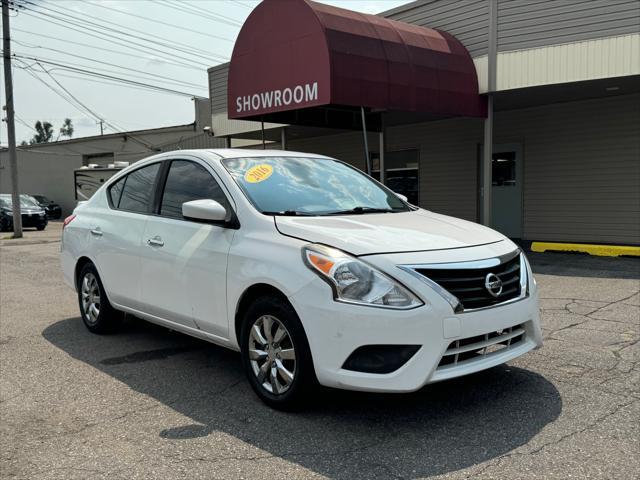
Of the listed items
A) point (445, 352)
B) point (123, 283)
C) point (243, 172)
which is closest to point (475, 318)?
point (445, 352)

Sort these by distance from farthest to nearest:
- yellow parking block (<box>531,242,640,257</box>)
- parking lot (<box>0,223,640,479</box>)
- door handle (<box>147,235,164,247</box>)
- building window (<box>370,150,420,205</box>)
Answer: building window (<box>370,150,420,205</box>) < yellow parking block (<box>531,242,640,257</box>) < door handle (<box>147,235,164,247</box>) < parking lot (<box>0,223,640,479</box>)

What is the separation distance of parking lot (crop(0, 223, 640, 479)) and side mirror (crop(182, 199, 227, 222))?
1255mm

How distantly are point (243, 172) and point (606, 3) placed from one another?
894cm

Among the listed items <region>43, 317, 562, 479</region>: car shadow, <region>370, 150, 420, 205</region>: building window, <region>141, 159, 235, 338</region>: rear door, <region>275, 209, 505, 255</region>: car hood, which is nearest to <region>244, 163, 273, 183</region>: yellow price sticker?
<region>141, 159, 235, 338</region>: rear door

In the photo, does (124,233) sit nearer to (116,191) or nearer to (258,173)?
(116,191)

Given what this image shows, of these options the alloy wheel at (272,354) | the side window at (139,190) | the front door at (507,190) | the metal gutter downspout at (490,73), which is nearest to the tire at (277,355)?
the alloy wheel at (272,354)

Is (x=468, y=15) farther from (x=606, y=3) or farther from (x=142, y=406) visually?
(x=142, y=406)

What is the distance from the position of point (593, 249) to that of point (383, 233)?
904 cm

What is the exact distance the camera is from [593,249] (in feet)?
37.1

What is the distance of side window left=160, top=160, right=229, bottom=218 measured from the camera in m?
4.48

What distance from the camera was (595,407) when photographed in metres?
3.75

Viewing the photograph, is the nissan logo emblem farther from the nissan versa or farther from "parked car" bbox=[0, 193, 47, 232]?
"parked car" bbox=[0, 193, 47, 232]

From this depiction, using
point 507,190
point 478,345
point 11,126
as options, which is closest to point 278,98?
point 507,190

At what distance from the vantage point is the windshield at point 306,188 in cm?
425
